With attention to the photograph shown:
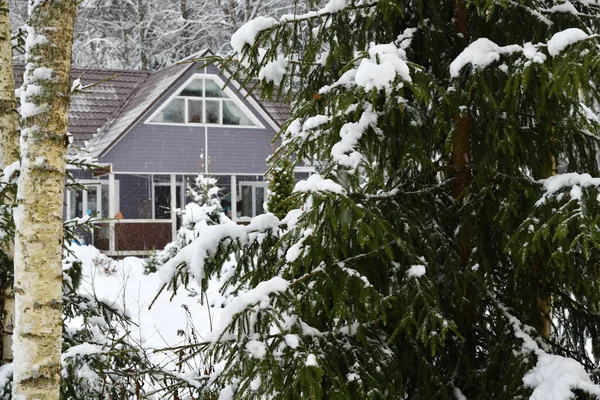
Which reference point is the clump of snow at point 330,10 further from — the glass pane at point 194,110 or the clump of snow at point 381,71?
the glass pane at point 194,110

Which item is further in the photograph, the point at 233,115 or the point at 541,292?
the point at 233,115

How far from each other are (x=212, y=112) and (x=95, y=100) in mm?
3657

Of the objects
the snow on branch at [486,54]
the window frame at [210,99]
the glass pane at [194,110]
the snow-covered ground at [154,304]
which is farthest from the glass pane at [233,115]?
the snow on branch at [486,54]

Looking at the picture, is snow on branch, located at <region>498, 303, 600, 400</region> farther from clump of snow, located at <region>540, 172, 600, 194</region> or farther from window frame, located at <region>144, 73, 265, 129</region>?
window frame, located at <region>144, 73, 265, 129</region>

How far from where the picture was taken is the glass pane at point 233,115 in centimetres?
2428

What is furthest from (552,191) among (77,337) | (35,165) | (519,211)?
(77,337)

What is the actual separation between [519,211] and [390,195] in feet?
2.04

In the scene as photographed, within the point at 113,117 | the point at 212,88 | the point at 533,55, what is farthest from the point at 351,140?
the point at 113,117

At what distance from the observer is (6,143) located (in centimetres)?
485

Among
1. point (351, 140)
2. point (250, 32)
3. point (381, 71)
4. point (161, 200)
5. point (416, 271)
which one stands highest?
point (250, 32)

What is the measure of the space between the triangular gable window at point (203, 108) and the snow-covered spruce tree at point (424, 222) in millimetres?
19296

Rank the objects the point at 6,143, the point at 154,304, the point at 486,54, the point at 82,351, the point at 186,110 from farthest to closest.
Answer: the point at 186,110 < the point at 154,304 < the point at 6,143 < the point at 82,351 < the point at 486,54

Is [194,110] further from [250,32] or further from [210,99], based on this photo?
[250,32]

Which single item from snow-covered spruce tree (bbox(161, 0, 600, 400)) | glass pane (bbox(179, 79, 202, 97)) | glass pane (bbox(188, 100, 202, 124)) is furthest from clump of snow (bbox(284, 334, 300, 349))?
glass pane (bbox(188, 100, 202, 124))
